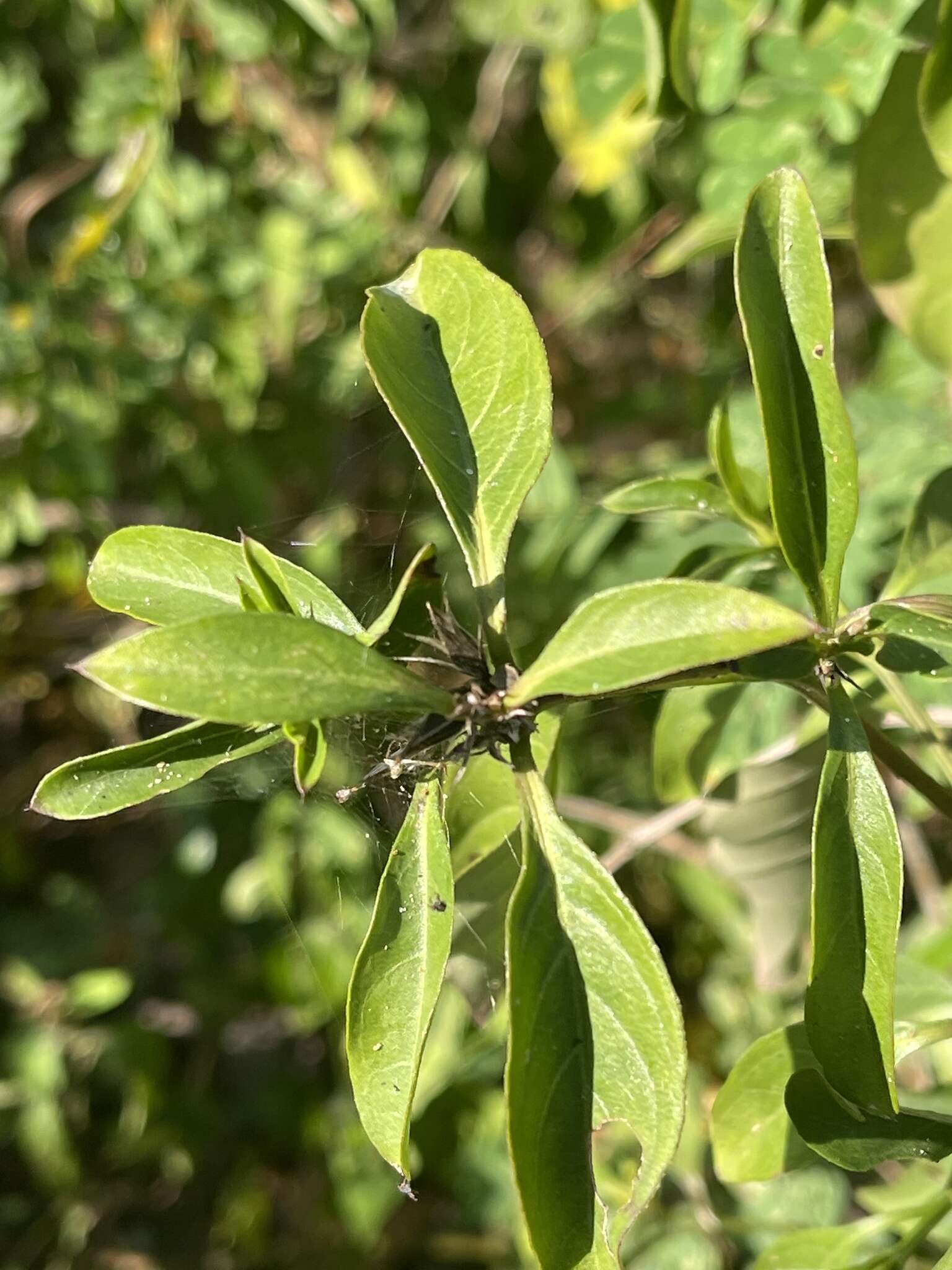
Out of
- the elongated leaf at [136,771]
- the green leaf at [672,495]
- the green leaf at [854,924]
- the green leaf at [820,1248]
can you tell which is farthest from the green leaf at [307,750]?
the green leaf at [820,1248]

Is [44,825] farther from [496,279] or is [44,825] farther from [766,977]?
[496,279]

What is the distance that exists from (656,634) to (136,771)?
34 cm

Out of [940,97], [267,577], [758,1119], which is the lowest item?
[758,1119]

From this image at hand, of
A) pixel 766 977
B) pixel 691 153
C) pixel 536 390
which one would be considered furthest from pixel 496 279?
pixel 691 153

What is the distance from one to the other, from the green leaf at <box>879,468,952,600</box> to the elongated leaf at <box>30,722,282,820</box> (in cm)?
51

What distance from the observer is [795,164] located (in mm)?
1385

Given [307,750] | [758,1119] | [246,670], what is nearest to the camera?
[246,670]

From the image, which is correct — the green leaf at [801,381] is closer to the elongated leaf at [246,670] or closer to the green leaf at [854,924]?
the green leaf at [854,924]

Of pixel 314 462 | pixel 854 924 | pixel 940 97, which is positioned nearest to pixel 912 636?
pixel 854 924

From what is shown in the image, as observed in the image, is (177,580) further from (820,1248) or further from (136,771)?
(820,1248)

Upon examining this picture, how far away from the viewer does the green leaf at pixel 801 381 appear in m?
0.72

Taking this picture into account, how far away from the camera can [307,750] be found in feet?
2.12

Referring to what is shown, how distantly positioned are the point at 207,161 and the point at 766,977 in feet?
7.30

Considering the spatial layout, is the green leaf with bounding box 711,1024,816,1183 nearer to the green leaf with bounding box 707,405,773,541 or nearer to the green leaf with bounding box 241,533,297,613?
the green leaf with bounding box 707,405,773,541
